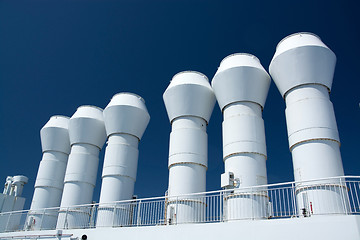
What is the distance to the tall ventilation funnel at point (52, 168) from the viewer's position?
21.5 metres

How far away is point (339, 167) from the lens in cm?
1238

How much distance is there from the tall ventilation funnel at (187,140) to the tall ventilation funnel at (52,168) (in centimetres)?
969

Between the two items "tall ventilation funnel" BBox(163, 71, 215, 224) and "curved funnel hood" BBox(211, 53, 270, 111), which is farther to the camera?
"curved funnel hood" BBox(211, 53, 270, 111)

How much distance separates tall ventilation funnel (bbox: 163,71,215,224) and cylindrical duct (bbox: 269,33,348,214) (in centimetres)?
442

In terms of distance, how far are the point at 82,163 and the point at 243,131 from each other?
1154 cm

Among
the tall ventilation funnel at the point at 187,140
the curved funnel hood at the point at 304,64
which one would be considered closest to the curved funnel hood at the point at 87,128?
the tall ventilation funnel at the point at 187,140

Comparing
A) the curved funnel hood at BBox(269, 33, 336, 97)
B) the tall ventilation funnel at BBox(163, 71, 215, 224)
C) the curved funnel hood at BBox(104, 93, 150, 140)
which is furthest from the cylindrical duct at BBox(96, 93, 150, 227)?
the curved funnel hood at BBox(269, 33, 336, 97)

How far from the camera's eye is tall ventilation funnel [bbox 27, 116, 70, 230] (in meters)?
21.5

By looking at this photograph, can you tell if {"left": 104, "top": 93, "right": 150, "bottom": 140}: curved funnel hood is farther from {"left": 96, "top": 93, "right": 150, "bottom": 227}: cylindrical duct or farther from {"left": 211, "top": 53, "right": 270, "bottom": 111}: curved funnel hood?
{"left": 211, "top": 53, "right": 270, "bottom": 111}: curved funnel hood

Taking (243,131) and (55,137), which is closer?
(243,131)

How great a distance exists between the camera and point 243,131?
14828 millimetres

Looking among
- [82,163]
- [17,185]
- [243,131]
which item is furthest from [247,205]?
[17,185]

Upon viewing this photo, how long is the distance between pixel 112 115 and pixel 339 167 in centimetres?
1347

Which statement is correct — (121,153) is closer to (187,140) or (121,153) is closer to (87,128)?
(87,128)
